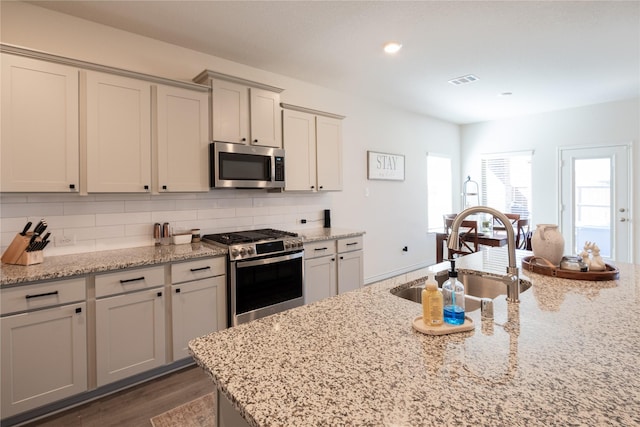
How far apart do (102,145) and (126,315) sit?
122 cm

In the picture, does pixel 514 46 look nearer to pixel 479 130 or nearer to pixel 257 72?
pixel 257 72

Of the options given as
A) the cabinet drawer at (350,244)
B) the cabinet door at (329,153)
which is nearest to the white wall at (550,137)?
the cabinet door at (329,153)

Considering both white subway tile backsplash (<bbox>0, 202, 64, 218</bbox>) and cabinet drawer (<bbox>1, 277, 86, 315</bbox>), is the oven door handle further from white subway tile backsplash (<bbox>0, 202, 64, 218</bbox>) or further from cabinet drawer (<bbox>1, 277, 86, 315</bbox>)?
white subway tile backsplash (<bbox>0, 202, 64, 218</bbox>)

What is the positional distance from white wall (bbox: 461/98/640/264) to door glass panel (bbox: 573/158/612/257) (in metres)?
0.27

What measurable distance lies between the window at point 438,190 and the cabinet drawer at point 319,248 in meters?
3.09

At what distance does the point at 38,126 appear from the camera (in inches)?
85.4

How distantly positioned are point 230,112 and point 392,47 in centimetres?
161

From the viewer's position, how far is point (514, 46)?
3139 millimetres

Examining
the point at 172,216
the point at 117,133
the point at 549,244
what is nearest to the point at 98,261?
the point at 172,216

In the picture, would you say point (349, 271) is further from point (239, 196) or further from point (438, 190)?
point (438, 190)

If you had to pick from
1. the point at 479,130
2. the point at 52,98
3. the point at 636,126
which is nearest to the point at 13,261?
the point at 52,98

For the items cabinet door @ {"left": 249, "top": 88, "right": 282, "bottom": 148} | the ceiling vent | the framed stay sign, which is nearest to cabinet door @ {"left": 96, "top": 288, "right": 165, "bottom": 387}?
cabinet door @ {"left": 249, "top": 88, "right": 282, "bottom": 148}

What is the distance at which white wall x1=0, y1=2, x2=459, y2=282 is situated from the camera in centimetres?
244

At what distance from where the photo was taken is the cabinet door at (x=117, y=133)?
2357 mm
